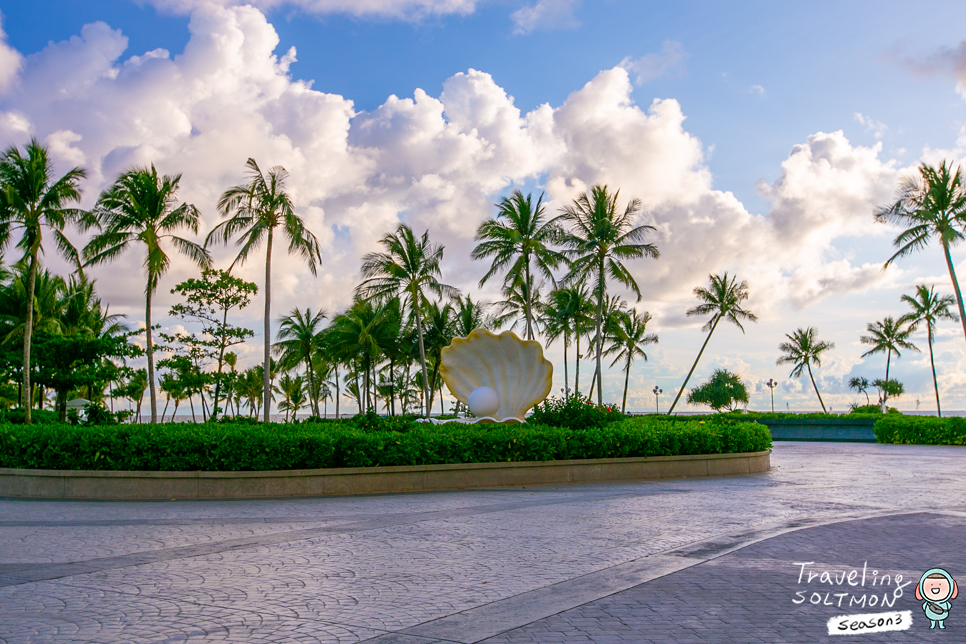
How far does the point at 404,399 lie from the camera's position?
53062 mm

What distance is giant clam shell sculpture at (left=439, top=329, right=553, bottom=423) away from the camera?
2112 cm

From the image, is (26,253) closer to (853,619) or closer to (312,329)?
(312,329)

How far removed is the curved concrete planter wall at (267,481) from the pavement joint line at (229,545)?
2.05 meters

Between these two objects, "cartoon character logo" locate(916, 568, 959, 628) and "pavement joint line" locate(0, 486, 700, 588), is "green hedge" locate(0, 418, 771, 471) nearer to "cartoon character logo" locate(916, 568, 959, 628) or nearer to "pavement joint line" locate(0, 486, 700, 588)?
"pavement joint line" locate(0, 486, 700, 588)

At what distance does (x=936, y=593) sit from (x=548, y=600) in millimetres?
2892

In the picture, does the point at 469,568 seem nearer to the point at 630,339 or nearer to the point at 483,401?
the point at 483,401

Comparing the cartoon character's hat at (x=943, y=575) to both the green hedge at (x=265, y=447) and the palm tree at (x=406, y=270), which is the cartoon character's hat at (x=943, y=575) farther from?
the palm tree at (x=406, y=270)

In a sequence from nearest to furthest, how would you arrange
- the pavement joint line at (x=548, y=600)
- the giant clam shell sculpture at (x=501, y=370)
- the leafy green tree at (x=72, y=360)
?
the pavement joint line at (x=548, y=600) → the leafy green tree at (x=72, y=360) → the giant clam shell sculpture at (x=501, y=370)

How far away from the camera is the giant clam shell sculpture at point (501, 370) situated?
69.3 ft

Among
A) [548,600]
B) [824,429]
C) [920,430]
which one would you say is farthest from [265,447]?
[824,429]

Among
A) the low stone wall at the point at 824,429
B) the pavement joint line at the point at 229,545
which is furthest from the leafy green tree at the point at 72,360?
the low stone wall at the point at 824,429

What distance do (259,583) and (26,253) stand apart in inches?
825

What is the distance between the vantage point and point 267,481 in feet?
36.1

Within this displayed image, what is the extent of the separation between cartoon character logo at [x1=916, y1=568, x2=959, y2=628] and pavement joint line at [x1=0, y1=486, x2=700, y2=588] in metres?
5.16
